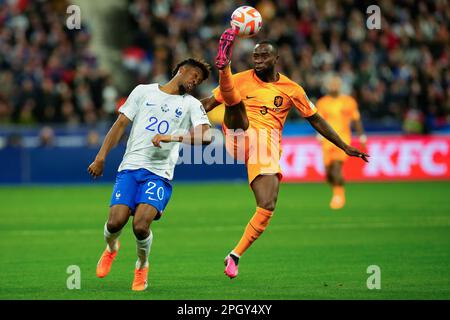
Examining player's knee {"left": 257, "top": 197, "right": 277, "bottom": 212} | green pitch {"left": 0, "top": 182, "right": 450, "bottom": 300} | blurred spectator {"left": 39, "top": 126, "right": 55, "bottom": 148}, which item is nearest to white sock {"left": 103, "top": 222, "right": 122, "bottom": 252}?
green pitch {"left": 0, "top": 182, "right": 450, "bottom": 300}

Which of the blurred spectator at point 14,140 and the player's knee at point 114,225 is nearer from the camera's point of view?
the player's knee at point 114,225

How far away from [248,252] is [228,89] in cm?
352

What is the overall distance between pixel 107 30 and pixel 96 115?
481 cm

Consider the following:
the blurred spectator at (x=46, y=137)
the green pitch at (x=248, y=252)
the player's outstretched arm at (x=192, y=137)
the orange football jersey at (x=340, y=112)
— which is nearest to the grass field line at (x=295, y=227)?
the green pitch at (x=248, y=252)

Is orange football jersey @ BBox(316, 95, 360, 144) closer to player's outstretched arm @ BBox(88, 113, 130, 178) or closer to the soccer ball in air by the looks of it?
the soccer ball in air

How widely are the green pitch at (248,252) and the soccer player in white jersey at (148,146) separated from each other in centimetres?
67

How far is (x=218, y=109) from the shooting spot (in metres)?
26.8

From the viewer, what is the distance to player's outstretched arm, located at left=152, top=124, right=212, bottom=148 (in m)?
9.17

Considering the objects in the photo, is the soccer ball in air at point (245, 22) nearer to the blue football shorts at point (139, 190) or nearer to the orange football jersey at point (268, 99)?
the orange football jersey at point (268, 99)

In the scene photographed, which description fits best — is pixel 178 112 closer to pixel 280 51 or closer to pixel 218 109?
pixel 218 109

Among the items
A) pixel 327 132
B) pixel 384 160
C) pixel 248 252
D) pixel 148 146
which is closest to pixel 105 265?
pixel 148 146

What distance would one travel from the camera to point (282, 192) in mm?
23469

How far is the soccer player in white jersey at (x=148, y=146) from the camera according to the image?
375 inches
